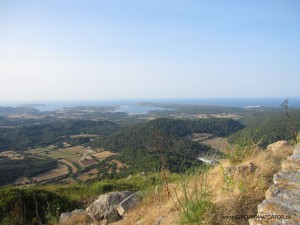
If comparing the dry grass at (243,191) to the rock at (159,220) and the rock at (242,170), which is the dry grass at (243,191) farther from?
→ the rock at (159,220)

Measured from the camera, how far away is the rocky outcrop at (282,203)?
2.00 metres

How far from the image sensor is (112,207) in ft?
18.2

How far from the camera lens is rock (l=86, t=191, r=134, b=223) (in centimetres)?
510

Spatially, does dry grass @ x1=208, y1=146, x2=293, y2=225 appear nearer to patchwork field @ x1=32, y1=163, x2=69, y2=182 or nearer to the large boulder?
the large boulder

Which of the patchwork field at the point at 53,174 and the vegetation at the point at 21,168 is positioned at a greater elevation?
the vegetation at the point at 21,168

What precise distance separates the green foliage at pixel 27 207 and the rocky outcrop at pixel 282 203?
458 cm

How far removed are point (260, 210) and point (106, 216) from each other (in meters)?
3.82

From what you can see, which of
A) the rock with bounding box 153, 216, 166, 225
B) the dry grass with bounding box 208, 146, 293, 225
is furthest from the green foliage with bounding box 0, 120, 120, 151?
the dry grass with bounding box 208, 146, 293, 225

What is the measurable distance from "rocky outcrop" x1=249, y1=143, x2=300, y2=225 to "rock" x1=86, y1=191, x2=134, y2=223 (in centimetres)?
340

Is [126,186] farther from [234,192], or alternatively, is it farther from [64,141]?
[64,141]

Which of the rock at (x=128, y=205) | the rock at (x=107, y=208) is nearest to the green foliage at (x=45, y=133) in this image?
the rock at (x=107, y=208)

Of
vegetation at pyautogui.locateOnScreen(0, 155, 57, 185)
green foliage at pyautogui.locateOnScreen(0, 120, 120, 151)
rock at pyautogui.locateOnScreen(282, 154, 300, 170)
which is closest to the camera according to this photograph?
rock at pyautogui.locateOnScreen(282, 154, 300, 170)

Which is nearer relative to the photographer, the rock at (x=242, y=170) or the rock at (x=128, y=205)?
the rock at (x=242, y=170)

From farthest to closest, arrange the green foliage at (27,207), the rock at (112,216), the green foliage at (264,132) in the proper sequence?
the green foliage at (27,207), the green foliage at (264,132), the rock at (112,216)
